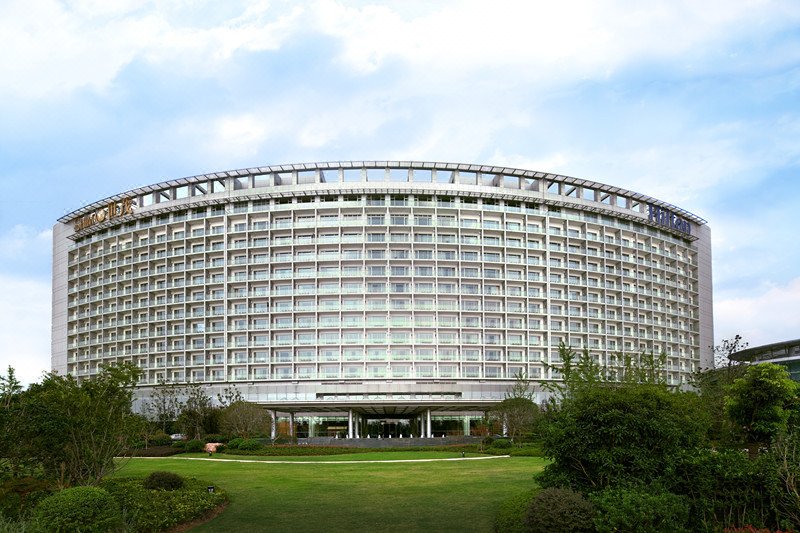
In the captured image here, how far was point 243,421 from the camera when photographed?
6706cm

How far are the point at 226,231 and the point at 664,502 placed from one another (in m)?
86.1

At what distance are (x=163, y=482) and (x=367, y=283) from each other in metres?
67.5

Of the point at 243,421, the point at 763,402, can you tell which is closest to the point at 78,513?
the point at 763,402

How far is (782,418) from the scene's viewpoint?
33656 millimetres

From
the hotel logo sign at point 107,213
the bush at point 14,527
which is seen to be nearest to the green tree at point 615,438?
the bush at point 14,527

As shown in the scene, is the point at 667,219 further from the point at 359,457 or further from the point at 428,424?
the point at 359,457

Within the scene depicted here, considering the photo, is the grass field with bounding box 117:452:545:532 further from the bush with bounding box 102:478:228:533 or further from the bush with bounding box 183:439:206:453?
the bush with bounding box 183:439:206:453

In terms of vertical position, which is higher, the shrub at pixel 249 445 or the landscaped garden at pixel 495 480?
the landscaped garden at pixel 495 480

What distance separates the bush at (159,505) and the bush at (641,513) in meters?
12.9

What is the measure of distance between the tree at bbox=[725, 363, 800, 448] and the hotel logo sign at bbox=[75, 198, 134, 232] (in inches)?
3488

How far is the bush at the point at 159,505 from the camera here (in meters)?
20.8

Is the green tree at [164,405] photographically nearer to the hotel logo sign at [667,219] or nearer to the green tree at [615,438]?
the green tree at [615,438]

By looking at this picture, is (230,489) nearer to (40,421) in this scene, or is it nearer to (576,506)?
(40,421)

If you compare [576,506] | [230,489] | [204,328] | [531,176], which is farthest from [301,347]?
[576,506]
